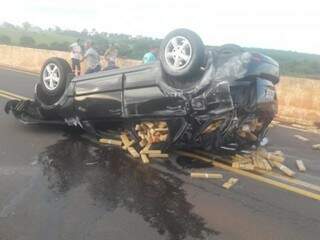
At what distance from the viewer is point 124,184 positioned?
542 cm

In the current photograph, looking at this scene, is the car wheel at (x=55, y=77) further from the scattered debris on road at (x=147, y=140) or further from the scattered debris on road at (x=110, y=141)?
the scattered debris on road at (x=147, y=140)

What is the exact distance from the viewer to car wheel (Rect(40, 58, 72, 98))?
24.1 feet

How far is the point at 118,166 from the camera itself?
240 inches

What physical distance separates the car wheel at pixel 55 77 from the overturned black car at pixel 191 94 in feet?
1.04

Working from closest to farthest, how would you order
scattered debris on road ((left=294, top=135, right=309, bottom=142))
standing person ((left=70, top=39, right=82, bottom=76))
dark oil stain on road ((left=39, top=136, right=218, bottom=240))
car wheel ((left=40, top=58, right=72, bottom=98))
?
dark oil stain on road ((left=39, top=136, right=218, bottom=240)) < car wheel ((left=40, top=58, right=72, bottom=98)) < scattered debris on road ((left=294, top=135, right=309, bottom=142)) < standing person ((left=70, top=39, right=82, bottom=76))

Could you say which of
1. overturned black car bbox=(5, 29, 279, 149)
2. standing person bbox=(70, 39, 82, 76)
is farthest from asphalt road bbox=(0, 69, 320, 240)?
standing person bbox=(70, 39, 82, 76)

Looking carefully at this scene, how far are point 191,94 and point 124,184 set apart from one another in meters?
1.37

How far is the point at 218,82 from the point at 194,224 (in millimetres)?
1930

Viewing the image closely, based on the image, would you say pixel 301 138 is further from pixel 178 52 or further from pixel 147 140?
pixel 178 52

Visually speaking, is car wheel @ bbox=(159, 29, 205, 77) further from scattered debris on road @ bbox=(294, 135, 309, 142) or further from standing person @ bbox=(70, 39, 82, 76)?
standing person @ bbox=(70, 39, 82, 76)

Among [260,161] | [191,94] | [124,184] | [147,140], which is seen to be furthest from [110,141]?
[260,161]

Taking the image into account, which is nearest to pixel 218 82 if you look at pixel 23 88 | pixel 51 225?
pixel 51 225

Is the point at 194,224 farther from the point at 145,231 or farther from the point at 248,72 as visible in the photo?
the point at 248,72

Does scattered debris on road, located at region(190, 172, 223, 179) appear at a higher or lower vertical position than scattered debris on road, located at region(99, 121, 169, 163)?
lower
